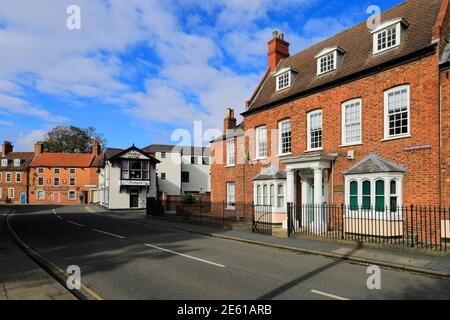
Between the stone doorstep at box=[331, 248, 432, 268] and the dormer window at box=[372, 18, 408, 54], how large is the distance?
9.41 metres

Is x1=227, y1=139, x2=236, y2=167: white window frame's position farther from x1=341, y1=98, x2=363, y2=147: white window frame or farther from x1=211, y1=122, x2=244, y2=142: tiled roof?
x1=341, y1=98, x2=363, y2=147: white window frame

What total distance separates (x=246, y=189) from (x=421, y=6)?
13964mm

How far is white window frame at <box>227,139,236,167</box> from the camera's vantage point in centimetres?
2551

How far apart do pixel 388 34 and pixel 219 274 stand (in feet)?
45.1

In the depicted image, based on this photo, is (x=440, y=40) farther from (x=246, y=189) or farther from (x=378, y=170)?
(x=246, y=189)

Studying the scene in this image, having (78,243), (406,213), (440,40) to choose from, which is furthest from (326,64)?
(78,243)

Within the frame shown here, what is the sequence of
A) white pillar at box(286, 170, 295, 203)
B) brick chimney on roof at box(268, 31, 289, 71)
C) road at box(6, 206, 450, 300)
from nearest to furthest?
road at box(6, 206, 450, 300), white pillar at box(286, 170, 295, 203), brick chimney on roof at box(268, 31, 289, 71)

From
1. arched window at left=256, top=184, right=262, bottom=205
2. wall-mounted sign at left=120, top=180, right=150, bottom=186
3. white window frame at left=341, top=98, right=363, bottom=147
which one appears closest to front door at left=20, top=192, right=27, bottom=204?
wall-mounted sign at left=120, top=180, right=150, bottom=186

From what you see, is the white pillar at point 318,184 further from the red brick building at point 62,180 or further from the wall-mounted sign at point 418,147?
the red brick building at point 62,180

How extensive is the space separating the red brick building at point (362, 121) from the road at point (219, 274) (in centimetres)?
534

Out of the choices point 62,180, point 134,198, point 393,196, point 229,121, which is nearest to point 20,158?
point 62,180

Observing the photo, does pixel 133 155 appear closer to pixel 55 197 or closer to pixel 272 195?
pixel 55 197

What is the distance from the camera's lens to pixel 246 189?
23.7 m

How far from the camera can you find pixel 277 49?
1003 inches
